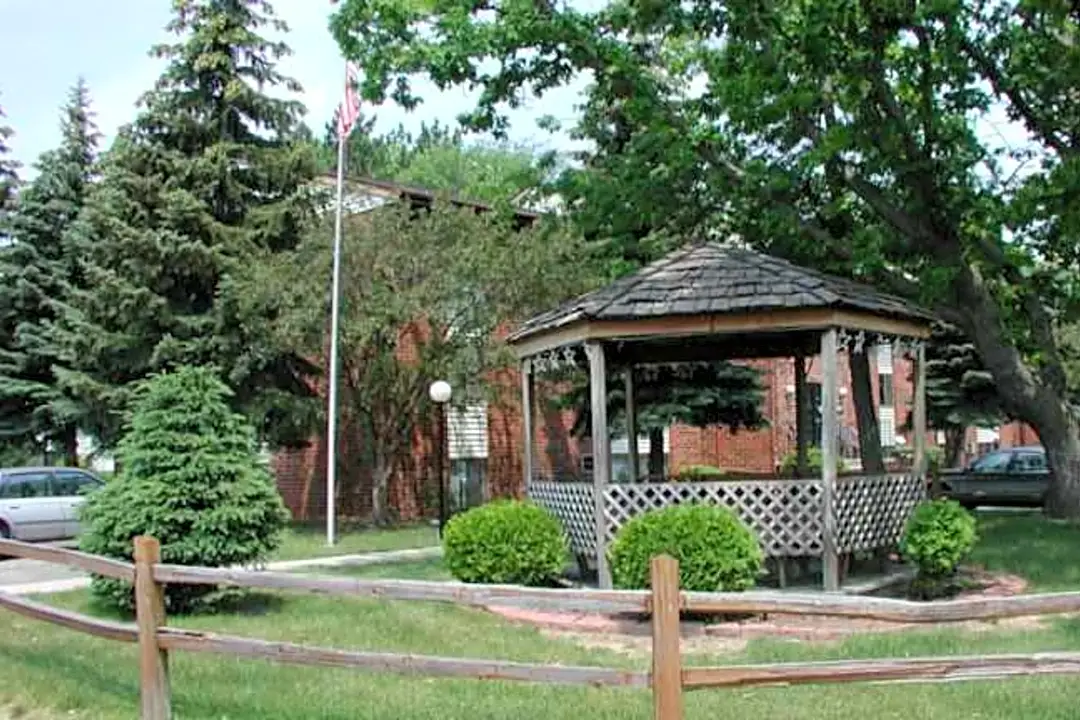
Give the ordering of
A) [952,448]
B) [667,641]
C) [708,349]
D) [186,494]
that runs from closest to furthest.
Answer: [667,641] → [186,494] → [708,349] → [952,448]

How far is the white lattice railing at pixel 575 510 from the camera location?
41.2 feet

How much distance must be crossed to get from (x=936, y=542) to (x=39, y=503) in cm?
1544

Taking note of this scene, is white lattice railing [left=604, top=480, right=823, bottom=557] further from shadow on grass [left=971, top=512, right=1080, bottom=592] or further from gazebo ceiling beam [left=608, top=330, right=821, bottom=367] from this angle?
gazebo ceiling beam [left=608, top=330, right=821, bottom=367]

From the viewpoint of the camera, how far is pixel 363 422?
22547mm

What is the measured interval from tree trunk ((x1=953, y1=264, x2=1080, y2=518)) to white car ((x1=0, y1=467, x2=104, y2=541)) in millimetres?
14890

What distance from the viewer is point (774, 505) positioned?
1192cm

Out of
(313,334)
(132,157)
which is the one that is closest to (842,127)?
(313,334)

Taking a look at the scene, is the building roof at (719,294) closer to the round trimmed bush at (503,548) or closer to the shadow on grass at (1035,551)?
the round trimmed bush at (503,548)

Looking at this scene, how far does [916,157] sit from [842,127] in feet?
3.86

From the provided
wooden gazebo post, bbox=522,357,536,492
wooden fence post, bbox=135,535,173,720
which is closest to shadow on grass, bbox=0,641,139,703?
A: wooden fence post, bbox=135,535,173,720

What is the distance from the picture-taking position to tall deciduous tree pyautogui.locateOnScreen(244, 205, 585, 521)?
1995cm

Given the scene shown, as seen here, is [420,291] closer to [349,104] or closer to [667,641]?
[349,104]

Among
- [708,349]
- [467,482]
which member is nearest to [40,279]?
[467,482]

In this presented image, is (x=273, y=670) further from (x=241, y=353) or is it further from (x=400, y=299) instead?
(x=241, y=353)
